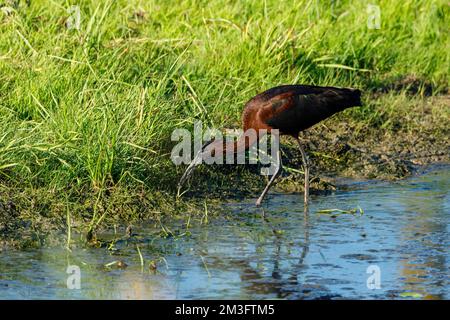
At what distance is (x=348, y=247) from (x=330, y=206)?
0.97 m

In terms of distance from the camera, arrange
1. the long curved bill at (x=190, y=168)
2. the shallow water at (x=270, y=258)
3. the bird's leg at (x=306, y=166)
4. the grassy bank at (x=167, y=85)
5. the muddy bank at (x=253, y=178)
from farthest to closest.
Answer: the bird's leg at (x=306, y=166), the long curved bill at (x=190, y=168), the grassy bank at (x=167, y=85), the muddy bank at (x=253, y=178), the shallow water at (x=270, y=258)

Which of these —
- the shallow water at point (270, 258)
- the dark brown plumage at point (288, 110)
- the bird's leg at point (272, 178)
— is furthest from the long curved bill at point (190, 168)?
the bird's leg at point (272, 178)

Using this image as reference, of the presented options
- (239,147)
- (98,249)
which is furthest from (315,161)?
(98,249)

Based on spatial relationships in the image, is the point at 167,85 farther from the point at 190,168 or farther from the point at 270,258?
the point at 270,258

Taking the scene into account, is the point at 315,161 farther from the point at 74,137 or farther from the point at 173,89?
the point at 74,137

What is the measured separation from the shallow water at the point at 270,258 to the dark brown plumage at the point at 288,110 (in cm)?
39

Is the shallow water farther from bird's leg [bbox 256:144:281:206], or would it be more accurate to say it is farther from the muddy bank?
the muddy bank

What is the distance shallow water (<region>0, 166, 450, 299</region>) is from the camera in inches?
213

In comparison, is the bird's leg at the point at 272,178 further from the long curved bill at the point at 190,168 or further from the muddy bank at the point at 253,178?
the long curved bill at the point at 190,168

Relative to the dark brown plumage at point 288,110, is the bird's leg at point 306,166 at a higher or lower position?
lower

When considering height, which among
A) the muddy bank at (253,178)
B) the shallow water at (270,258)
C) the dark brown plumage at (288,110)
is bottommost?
the shallow water at (270,258)

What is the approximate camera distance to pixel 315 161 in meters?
8.05

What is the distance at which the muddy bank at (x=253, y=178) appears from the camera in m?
6.39

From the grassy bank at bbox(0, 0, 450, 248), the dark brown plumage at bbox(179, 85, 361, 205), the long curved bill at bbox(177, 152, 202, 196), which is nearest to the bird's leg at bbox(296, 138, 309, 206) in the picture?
the dark brown plumage at bbox(179, 85, 361, 205)
